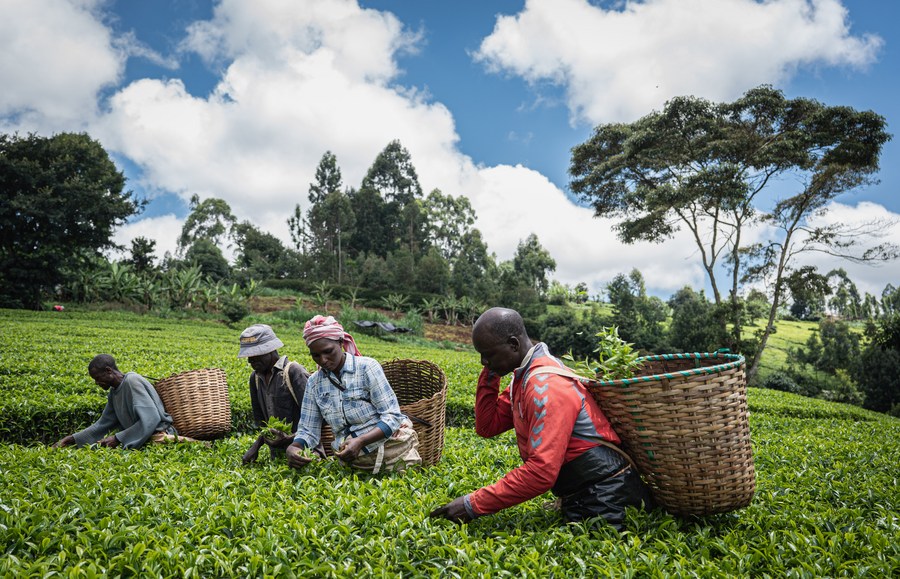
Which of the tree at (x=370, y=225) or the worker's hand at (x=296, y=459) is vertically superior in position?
the tree at (x=370, y=225)

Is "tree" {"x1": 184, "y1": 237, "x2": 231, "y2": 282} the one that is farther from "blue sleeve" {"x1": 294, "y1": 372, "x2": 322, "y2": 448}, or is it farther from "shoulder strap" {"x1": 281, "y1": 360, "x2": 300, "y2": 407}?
"blue sleeve" {"x1": 294, "y1": 372, "x2": 322, "y2": 448}

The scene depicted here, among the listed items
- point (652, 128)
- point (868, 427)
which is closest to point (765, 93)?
point (652, 128)

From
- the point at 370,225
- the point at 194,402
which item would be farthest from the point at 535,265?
the point at 194,402

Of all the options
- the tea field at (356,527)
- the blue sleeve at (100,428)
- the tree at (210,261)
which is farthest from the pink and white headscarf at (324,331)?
the tree at (210,261)

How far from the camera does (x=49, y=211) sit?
21281 mm

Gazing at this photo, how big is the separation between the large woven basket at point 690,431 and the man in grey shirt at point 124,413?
393 centimetres

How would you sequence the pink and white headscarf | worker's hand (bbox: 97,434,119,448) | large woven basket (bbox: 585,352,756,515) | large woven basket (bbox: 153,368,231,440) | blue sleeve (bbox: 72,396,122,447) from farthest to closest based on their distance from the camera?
large woven basket (bbox: 153,368,231,440) → blue sleeve (bbox: 72,396,122,447) → worker's hand (bbox: 97,434,119,448) → the pink and white headscarf → large woven basket (bbox: 585,352,756,515)

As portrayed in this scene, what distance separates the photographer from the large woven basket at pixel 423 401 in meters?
3.64

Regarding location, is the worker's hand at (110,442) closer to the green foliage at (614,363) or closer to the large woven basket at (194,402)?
the large woven basket at (194,402)

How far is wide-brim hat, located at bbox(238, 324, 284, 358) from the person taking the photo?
4184mm

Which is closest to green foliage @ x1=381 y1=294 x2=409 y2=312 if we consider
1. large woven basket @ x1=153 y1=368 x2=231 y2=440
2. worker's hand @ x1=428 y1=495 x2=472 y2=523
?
large woven basket @ x1=153 y1=368 x2=231 y2=440

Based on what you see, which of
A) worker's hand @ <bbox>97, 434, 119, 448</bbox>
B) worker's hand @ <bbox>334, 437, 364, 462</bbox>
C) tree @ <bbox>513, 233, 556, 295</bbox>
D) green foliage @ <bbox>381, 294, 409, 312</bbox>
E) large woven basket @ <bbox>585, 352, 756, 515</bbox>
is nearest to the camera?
large woven basket @ <bbox>585, 352, 756, 515</bbox>

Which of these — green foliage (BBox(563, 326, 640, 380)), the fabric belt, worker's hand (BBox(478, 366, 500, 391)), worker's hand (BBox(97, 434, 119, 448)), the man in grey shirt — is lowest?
worker's hand (BBox(97, 434, 119, 448))

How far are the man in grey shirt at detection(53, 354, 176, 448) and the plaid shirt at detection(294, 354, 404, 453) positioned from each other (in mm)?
1958
